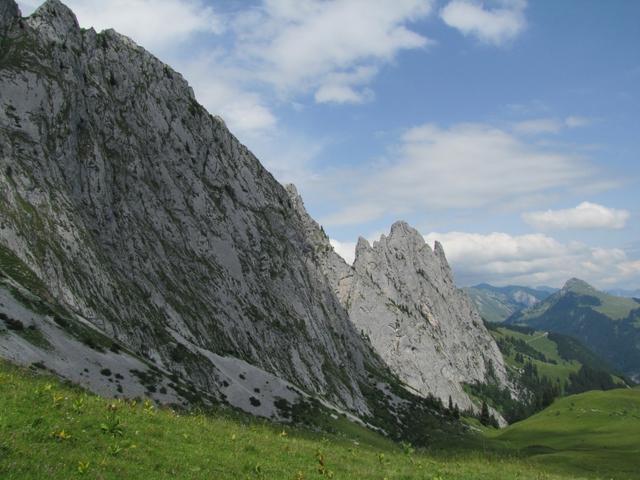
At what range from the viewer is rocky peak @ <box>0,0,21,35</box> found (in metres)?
88.2

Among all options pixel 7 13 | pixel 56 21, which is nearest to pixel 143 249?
pixel 56 21

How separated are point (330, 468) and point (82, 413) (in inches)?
375

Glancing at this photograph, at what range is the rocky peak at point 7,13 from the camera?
88.2 m

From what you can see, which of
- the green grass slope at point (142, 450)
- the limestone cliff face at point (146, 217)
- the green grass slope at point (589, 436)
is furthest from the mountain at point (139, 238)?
the green grass slope at point (589, 436)

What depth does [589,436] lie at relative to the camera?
78375 millimetres

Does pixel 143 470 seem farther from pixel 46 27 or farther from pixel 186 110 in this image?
pixel 186 110

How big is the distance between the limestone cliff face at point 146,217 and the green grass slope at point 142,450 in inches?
1671

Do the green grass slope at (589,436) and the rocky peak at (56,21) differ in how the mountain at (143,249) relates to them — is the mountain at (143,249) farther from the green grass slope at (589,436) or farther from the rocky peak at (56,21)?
the green grass slope at (589,436)

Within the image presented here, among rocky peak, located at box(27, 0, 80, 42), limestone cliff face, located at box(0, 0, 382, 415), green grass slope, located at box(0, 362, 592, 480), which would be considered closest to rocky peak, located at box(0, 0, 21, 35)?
limestone cliff face, located at box(0, 0, 382, 415)

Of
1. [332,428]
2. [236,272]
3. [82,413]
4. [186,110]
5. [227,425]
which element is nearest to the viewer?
[82,413]

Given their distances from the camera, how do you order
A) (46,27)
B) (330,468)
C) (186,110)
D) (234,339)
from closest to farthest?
1. (330,468)
2. (46,27)
3. (234,339)
4. (186,110)

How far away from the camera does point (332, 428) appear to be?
75.7m

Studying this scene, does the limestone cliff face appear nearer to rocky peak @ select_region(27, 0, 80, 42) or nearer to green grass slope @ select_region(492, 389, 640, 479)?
rocky peak @ select_region(27, 0, 80, 42)

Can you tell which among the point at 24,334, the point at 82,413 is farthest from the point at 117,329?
the point at 82,413
